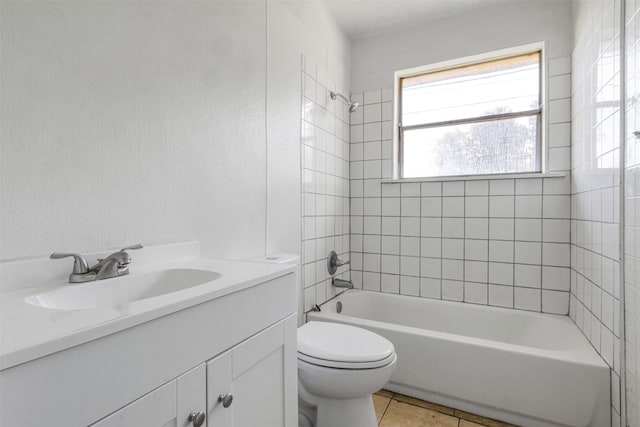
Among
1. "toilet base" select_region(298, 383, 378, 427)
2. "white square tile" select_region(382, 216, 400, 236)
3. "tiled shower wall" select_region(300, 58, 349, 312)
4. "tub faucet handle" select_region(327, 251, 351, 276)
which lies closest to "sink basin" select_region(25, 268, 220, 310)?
"toilet base" select_region(298, 383, 378, 427)

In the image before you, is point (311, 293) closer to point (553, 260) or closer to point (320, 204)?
point (320, 204)

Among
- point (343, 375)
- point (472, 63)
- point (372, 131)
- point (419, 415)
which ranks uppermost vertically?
point (472, 63)

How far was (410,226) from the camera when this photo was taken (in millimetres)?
2412

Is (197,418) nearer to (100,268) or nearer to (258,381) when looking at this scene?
(258,381)

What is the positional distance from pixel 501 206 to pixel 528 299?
63cm

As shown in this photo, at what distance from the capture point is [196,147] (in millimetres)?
1250

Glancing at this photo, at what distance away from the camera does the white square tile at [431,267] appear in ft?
7.63

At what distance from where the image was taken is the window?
7.12 feet

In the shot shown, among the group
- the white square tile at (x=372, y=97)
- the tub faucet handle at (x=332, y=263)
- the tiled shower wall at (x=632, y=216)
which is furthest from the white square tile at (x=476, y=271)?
the white square tile at (x=372, y=97)

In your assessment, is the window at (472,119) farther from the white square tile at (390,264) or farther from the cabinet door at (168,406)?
the cabinet door at (168,406)

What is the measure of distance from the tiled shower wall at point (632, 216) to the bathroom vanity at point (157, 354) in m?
1.21

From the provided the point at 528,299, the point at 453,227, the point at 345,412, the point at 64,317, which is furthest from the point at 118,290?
the point at 528,299

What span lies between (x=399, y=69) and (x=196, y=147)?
72.3 inches

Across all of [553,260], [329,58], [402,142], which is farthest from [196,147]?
[553,260]
